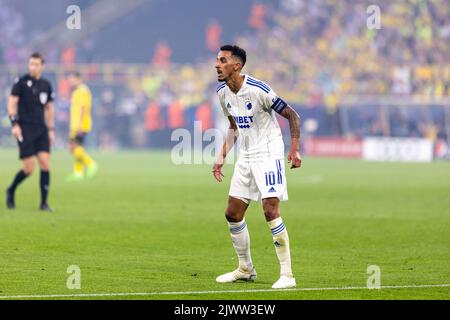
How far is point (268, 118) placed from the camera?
10.4 m

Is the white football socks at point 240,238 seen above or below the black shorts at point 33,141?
below

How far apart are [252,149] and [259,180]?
34 cm

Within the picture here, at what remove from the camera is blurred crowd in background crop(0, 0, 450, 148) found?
4591 centimetres

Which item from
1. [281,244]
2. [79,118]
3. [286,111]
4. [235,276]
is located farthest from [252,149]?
[79,118]

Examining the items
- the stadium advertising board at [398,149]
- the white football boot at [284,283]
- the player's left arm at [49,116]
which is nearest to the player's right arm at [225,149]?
the white football boot at [284,283]

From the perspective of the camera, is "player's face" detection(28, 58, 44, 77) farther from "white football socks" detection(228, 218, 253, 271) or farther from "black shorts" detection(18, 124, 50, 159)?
"white football socks" detection(228, 218, 253, 271)

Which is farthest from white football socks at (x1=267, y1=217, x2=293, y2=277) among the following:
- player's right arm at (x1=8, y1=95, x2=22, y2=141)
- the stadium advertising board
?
the stadium advertising board

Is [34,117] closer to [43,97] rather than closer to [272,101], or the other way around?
[43,97]

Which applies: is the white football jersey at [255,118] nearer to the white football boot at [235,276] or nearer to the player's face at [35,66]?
the white football boot at [235,276]

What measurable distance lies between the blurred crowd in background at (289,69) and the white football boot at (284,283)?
34819mm

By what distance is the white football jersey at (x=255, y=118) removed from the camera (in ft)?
33.7
